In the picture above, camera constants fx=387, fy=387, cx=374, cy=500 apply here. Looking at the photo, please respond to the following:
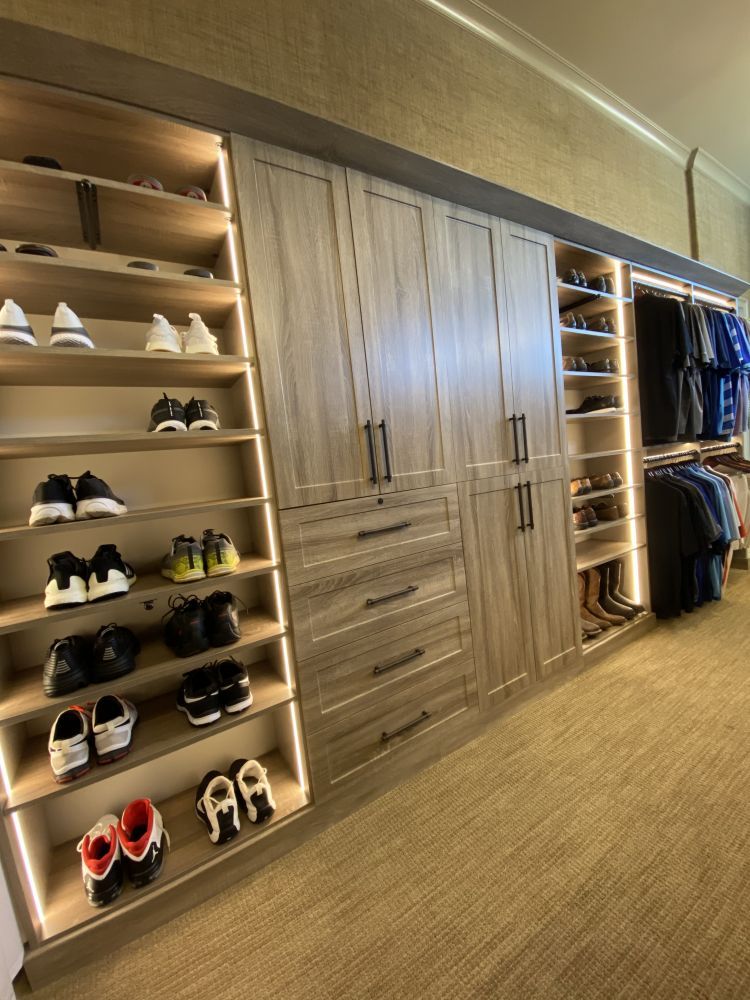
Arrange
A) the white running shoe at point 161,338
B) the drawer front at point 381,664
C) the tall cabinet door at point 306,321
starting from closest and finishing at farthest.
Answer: the white running shoe at point 161,338, the tall cabinet door at point 306,321, the drawer front at point 381,664

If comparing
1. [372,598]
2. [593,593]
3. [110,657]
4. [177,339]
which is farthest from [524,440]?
[110,657]

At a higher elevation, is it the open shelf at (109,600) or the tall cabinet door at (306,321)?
the tall cabinet door at (306,321)

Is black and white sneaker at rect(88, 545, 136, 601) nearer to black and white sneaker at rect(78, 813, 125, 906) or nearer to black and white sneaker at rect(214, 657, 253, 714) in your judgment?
black and white sneaker at rect(214, 657, 253, 714)

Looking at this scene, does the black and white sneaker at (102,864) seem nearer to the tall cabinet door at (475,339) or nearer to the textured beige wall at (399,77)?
the tall cabinet door at (475,339)

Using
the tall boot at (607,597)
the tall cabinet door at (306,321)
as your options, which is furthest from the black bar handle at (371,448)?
the tall boot at (607,597)

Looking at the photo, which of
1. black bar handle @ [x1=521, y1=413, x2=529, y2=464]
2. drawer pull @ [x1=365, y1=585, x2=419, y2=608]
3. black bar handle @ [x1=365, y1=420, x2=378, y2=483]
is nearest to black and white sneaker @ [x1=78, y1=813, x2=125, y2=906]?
drawer pull @ [x1=365, y1=585, x2=419, y2=608]

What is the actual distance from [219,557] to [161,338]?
2.25ft

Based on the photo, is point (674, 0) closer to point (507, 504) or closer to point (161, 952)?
point (507, 504)

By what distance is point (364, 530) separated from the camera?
1.45 meters

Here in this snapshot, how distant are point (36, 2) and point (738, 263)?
470cm

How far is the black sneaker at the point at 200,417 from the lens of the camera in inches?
47.5

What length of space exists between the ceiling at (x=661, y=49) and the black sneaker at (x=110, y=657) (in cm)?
281

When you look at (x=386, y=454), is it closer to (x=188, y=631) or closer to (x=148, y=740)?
(x=188, y=631)

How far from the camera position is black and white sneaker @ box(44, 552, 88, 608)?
40.8 inches
